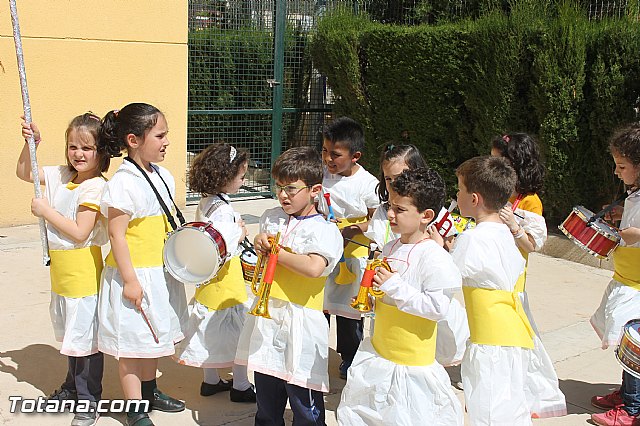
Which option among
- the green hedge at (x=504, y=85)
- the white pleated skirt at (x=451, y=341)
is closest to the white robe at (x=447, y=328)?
the white pleated skirt at (x=451, y=341)

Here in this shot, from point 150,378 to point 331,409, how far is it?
1.03 meters

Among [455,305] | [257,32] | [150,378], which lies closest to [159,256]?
[150,378]

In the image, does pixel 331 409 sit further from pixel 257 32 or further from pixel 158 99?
pixel 257 32

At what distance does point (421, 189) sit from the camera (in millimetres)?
3451

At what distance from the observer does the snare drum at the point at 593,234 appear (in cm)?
441

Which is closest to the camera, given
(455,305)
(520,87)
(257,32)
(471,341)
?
(471,341)

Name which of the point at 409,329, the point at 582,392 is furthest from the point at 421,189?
the point at 582,392

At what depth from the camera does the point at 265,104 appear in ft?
36.4

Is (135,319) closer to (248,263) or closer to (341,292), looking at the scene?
(248,263)

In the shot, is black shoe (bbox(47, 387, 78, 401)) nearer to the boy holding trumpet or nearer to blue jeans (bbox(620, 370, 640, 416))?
the boy holding trumpet

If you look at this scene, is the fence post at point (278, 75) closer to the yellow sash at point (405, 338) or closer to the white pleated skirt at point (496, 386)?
the white pleated skirt at point (496, 386)

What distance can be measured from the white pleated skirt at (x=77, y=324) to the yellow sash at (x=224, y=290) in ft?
1.89

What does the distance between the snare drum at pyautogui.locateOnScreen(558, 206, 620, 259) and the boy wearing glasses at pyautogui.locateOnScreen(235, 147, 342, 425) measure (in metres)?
1.48

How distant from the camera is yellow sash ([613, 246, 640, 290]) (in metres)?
4.43
